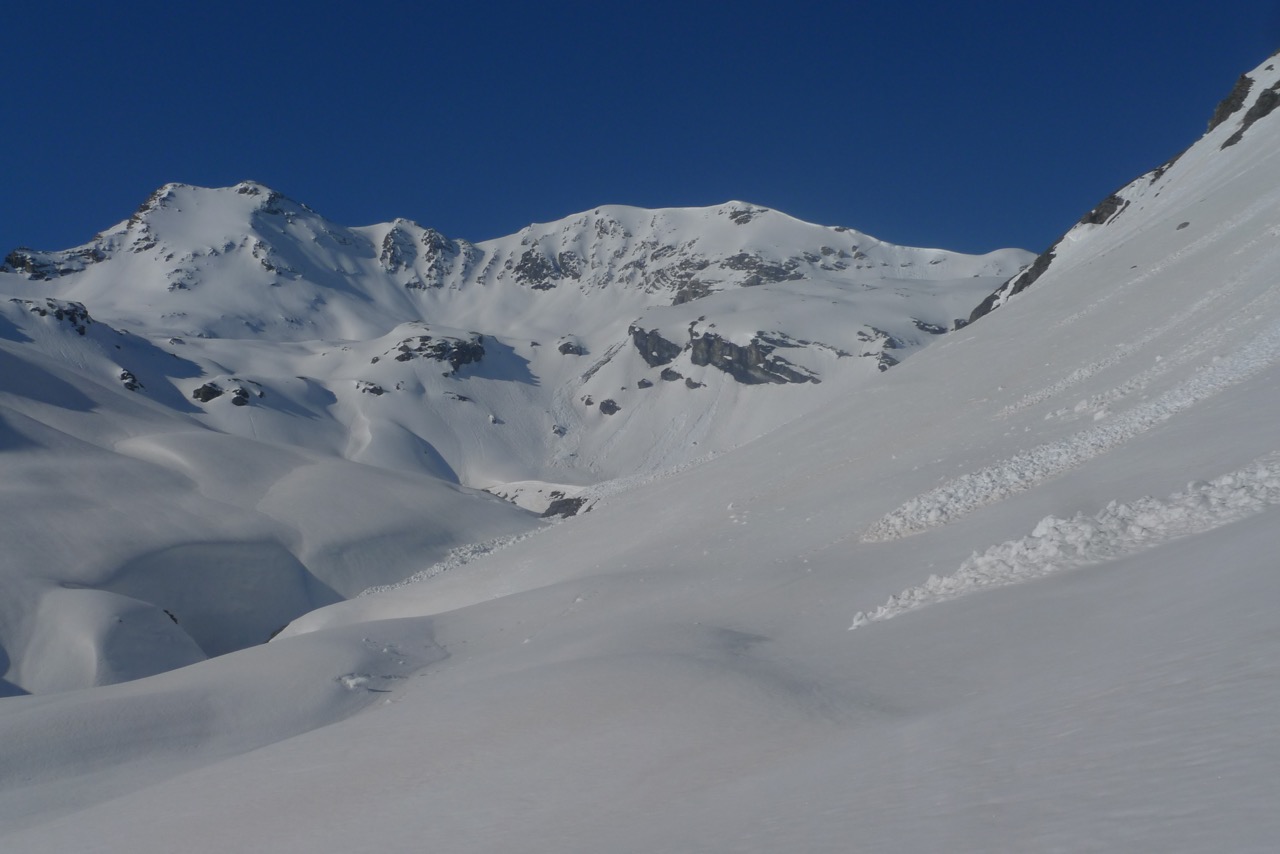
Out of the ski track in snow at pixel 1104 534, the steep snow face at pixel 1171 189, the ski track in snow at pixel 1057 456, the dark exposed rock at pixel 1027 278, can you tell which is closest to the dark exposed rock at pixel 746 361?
the dark exposed rock at pixel 1027 278

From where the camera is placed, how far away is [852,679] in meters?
12.6

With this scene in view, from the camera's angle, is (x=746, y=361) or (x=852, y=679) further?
(x=746, y=361)

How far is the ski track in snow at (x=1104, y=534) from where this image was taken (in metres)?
13.8

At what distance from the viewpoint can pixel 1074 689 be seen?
848cm

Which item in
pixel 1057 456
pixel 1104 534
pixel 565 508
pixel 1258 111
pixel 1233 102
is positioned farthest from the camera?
pixel 565 508

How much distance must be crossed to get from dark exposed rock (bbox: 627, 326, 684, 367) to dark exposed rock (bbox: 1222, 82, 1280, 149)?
12411 centimetres

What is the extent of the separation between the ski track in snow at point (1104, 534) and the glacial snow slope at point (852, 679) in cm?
6

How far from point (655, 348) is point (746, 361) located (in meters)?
26.1

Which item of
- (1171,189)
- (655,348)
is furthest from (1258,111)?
(655,348)

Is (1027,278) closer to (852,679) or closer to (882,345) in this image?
(852,679)

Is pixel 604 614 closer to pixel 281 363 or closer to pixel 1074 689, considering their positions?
pixel 1074 689

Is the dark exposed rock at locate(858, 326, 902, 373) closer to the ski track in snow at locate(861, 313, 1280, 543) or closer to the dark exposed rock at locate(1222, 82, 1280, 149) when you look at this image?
the dark exposed rock at locate(1222, 82, 1280, 149)

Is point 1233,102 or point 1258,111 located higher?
point 1233,102

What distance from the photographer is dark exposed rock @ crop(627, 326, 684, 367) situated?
178075 mm
